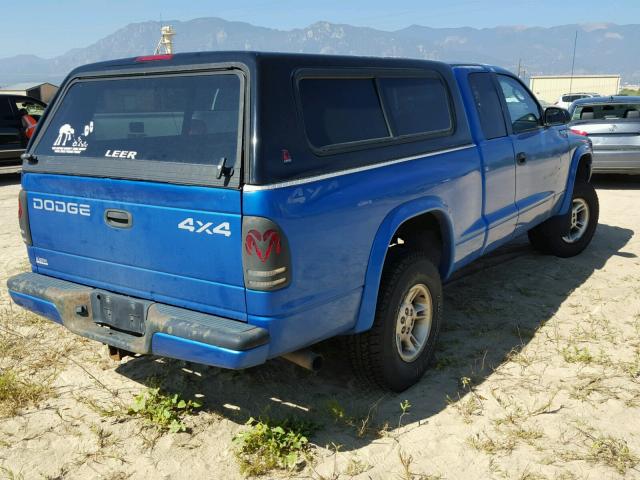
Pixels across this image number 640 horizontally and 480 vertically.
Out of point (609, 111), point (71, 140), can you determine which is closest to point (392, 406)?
point (71, 140)

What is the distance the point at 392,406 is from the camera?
355 cm

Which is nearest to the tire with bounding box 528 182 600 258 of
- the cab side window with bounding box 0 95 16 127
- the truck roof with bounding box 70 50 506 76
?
the truck roof with bounding box 70 50 506 76

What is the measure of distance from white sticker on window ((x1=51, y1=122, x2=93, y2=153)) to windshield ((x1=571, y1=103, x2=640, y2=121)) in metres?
9.10

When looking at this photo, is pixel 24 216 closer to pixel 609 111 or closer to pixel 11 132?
pixel 609 111

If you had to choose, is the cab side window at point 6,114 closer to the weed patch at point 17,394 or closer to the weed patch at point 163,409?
the weed patch at point 17,394

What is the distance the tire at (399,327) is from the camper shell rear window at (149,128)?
1250mm

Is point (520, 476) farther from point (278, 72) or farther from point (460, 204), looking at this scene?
point (278, 72)

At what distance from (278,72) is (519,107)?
3154mm

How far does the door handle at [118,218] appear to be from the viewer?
3.04 m

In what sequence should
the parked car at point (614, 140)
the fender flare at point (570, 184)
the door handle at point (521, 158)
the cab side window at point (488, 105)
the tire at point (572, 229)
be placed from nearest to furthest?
the cab side window at point (488, 105) < the door handle at point (521, 158) < the fender flare at point (570, 184) < the tire at point (572, 229) < the parked car at point (614, 140)

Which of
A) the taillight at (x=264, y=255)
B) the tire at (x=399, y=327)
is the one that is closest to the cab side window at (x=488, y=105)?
the tire at (x=399, y=327)

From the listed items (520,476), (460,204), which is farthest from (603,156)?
(520,476)

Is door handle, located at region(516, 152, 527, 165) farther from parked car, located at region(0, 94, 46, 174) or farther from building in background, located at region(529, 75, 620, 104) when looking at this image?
building in background, located at region(529, 75, 620, 104)

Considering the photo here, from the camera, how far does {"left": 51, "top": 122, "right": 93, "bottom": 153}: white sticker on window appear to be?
3.39 metres
